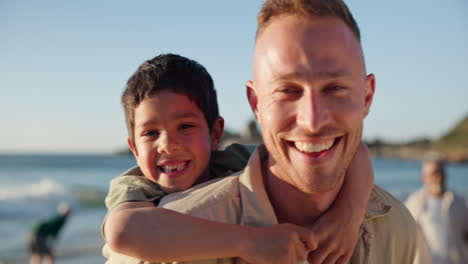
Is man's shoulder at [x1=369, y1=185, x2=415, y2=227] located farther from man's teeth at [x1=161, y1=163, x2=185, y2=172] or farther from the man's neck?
man's teeth at [x1=161, y1=163, x2=185, y2=172]

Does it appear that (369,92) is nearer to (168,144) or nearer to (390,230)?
(390,230)

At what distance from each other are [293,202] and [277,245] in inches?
13.5

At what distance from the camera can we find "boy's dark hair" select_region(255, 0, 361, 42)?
2.01 meters

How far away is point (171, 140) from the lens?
2.57 m

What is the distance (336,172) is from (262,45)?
0.63 metres

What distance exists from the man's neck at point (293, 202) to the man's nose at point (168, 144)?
0.60 m

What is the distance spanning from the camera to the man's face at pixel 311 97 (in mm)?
1931

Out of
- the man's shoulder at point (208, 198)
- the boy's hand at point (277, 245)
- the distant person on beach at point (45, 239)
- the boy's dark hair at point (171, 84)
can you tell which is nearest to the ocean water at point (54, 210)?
the distant person on beach at point (45, 239)

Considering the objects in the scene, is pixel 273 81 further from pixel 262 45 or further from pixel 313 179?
pixel 313 179

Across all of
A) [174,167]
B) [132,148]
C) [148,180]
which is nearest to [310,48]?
[174,167]

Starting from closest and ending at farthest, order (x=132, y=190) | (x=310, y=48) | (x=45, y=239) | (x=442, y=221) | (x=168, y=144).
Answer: (x=310, y=48)
(x=132, y=190)
(x=168, y=144)
(x=442, y=221)
(x=45, y=239)

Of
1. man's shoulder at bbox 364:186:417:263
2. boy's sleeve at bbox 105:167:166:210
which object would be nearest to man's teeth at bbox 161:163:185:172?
boy's sleeve at bbox 105:167:166:210

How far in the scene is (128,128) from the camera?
9.27 ft

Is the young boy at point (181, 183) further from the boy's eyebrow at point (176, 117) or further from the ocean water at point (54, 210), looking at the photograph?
the ocean water at point (54, 210)
